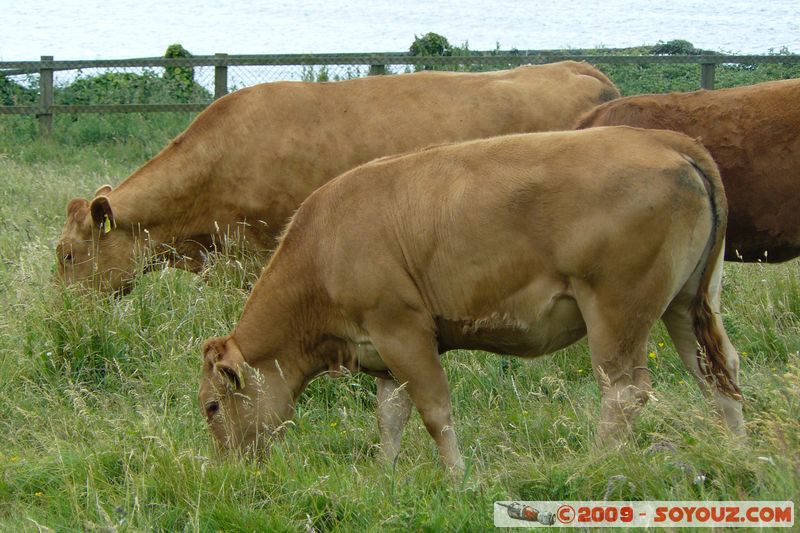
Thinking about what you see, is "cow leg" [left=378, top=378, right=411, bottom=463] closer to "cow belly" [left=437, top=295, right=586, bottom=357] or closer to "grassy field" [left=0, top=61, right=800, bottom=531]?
"grassy field" [left=0, top=61, right=800, bottom=531]

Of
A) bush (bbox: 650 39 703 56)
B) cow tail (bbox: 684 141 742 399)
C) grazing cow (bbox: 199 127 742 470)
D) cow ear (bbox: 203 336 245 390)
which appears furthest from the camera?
bush (bbox: 650 39 703 56)

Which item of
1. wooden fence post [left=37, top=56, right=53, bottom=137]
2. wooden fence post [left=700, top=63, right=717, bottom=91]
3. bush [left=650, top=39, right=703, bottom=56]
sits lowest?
wooden fence post [left=37, top=56, right=53, bottom=137]

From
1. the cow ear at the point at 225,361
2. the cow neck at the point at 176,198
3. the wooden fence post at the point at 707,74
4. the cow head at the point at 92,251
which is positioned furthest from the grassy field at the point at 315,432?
the wooden fence post at the point at 707,74

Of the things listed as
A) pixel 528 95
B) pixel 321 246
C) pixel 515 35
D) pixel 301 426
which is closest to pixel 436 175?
pixel 321 246

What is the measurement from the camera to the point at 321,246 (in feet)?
19.3

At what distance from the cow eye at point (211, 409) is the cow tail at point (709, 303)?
2.62m

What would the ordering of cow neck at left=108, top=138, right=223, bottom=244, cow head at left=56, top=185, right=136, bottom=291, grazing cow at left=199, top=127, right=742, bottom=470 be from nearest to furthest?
grazing cow at left=199, top=127, right=742, bottom=470 → cow head at left=56, top=185, right=136, bottom=291 → cow neck at left=108, top=138, right=223, bottom=244

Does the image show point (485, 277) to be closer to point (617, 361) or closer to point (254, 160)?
point (617, 361)

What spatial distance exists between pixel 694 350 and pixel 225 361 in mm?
2547

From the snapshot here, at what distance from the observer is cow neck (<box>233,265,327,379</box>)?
593 cm

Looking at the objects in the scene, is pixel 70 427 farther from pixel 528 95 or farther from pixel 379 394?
pixel 528 95

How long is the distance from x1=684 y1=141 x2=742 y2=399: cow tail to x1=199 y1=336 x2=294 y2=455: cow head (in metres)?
2.26

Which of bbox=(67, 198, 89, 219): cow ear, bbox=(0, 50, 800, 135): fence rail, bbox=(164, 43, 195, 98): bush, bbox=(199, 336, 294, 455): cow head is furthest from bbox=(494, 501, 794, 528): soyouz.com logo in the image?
bbox=(164, 43, 195, 98): bush

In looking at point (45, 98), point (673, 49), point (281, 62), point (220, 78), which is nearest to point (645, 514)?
point (281, 62)
